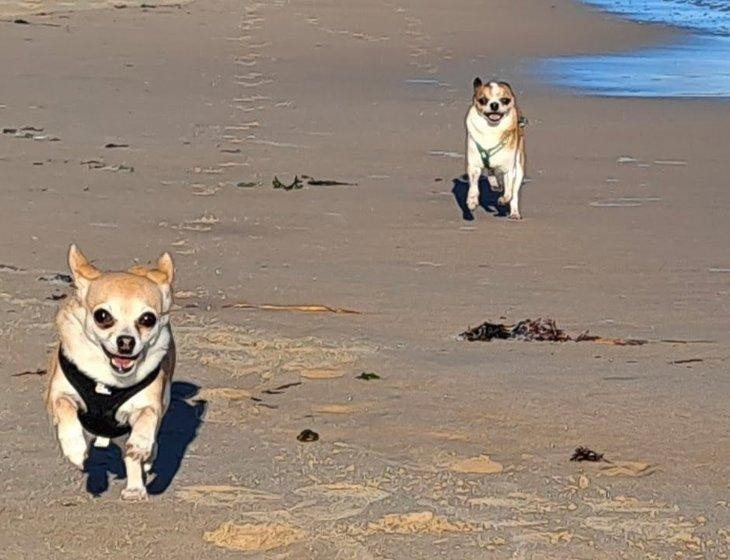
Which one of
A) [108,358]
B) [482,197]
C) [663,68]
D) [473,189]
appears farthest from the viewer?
[663,68]

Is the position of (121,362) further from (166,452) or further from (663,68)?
(663,68)

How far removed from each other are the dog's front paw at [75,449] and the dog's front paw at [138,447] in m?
0.12

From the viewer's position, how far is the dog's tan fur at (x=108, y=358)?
466cm

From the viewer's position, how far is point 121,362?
4.62 metres

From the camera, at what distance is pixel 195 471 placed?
5.25m

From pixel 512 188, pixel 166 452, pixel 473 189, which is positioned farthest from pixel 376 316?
pixel 512 188

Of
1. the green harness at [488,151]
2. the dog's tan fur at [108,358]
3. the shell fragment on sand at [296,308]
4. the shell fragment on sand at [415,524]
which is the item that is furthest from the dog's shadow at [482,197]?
the dog's tan fur at [108,358]

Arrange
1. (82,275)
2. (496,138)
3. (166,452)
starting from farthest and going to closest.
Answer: (496,138), (166,452), (82,275)

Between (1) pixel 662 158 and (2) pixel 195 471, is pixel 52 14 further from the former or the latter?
A: (2) pixel 195 471

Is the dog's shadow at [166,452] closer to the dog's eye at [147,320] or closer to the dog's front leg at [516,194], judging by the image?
the dog's eye at [147,320]

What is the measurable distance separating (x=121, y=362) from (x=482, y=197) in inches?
286

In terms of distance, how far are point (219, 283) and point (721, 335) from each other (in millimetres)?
2414

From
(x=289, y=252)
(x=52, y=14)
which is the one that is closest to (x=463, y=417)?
(x=289, y=252)

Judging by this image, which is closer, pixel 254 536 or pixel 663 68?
pixel 254 536
